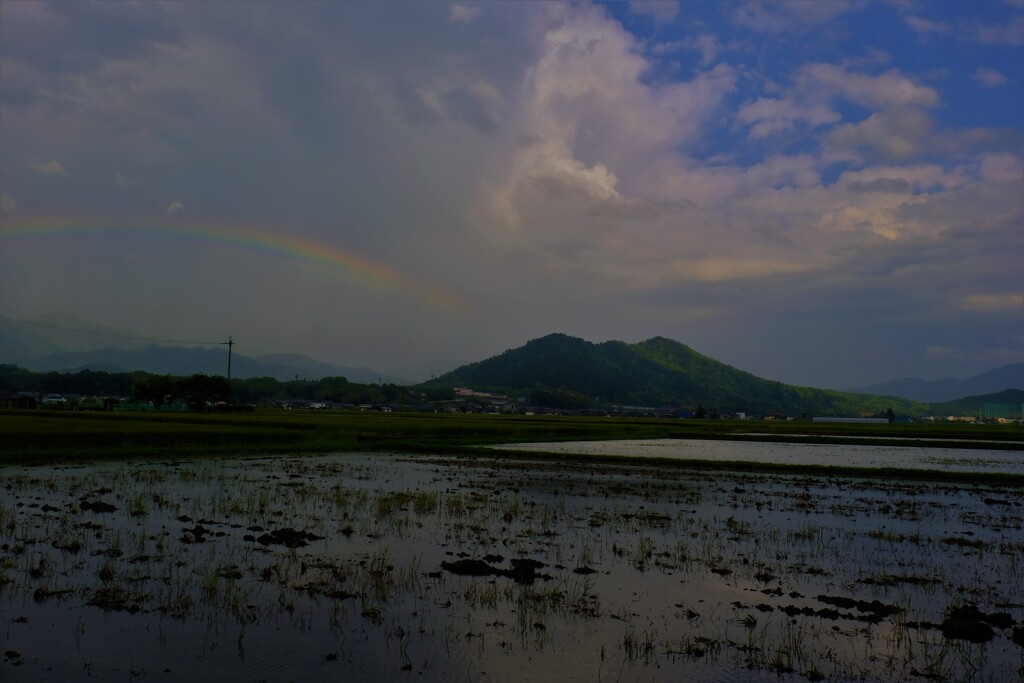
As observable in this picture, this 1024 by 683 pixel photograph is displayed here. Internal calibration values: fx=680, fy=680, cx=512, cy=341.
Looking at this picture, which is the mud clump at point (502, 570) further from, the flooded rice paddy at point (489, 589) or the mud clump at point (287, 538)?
the mud clump at point (287, 538)

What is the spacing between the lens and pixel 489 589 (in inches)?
376

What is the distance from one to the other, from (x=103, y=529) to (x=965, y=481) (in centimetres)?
3052

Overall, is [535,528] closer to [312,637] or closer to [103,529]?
[312,637]

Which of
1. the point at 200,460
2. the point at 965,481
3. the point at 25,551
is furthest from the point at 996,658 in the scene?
the point at 200,460

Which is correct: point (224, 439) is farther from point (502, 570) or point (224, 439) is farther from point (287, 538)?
point (502, 570)

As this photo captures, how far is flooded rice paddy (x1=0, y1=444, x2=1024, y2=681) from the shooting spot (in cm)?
705

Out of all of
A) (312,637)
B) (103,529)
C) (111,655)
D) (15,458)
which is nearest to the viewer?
(111,655)

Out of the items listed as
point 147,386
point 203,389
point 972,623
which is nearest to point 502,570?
→ point 972,623

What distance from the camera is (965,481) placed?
28000mm

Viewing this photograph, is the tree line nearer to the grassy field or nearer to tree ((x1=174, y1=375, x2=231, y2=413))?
tree ((x1=174, y1=375, x2=231, y2=413))

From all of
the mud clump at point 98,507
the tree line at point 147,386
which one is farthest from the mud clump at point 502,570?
the tree line at point 147,386

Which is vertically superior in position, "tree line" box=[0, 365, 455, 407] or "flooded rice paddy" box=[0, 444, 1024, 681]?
"tree line" box=[0, 365, 455, 407]

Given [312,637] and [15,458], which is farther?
[15,458]

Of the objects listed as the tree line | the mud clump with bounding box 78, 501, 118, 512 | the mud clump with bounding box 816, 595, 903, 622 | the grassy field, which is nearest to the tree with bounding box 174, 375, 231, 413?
the tree line
